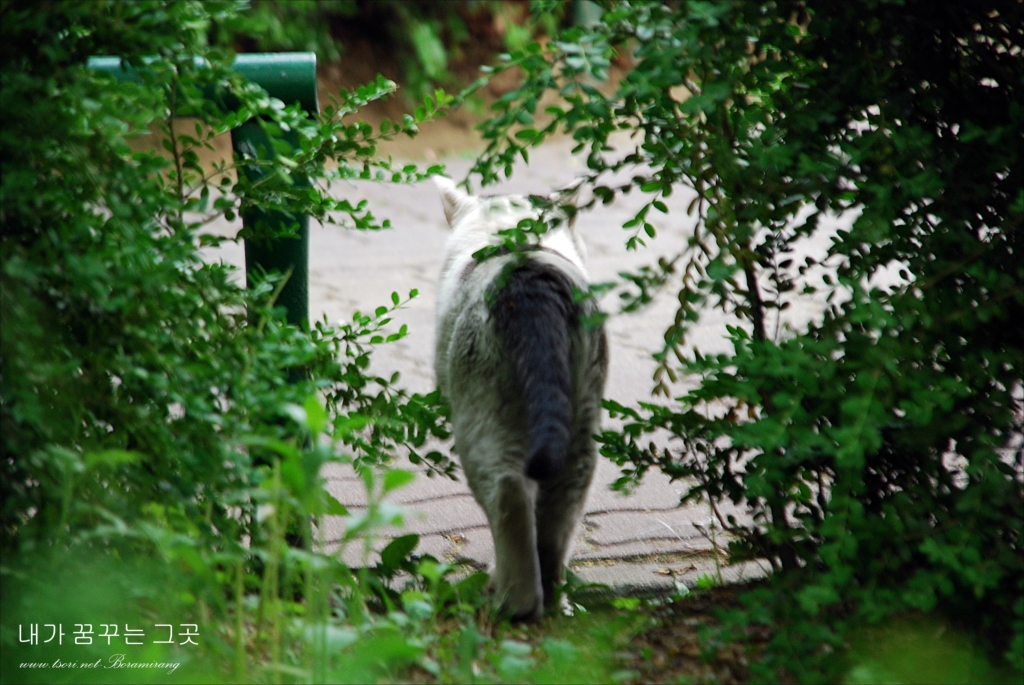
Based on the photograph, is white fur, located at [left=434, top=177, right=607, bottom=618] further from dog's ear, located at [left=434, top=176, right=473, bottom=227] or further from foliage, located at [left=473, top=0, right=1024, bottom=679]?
dog's ear, located at [left=434, top=176, right=473, bottom=227]

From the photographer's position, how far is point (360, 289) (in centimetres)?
602

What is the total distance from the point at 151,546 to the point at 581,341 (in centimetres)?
141

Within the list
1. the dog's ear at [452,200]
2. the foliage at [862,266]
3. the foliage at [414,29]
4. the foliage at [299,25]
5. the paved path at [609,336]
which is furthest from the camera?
the foliage at [414,29]

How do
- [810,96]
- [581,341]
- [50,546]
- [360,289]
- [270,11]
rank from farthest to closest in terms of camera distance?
[270,11], [360,289], [581,341], [810,96], [50,546]

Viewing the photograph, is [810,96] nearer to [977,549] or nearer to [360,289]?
[977,549]

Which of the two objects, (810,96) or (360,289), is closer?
(810,96)

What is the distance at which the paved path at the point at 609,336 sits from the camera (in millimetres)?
3285

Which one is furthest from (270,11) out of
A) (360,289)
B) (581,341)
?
(581,341)

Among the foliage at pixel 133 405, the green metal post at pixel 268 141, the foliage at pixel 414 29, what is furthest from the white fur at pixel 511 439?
the foliage at pixel 414 29

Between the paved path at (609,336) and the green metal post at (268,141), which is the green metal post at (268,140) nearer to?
the green metal post at (268,141)

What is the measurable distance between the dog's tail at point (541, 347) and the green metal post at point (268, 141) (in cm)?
58

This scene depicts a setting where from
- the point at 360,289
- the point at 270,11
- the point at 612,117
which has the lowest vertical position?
the point at 612,117

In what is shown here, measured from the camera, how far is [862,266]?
1.97 meters

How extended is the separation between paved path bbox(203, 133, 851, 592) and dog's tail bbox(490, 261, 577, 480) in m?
0.36
